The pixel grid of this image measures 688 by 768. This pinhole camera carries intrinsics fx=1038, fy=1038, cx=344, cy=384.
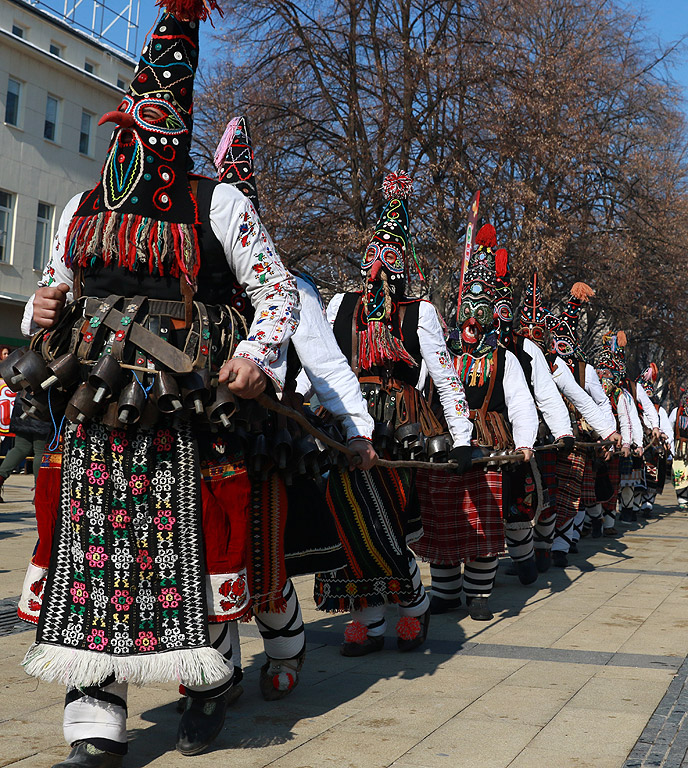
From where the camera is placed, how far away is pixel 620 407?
12516 millimetres

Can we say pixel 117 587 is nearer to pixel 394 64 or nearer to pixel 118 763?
pixel 118 763

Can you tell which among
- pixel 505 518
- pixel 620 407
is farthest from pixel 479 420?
pixel 620 407

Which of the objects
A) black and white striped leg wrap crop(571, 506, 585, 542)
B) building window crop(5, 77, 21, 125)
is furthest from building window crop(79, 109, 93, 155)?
black and white striped leg wrap crop(571, 506, 585, 542)

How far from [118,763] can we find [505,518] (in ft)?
15.9

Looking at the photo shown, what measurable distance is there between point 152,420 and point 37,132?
2400cm

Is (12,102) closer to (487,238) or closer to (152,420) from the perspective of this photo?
(487,238)

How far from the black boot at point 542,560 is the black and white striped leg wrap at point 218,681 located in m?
5.62

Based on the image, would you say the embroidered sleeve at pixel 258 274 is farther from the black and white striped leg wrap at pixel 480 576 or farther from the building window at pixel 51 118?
the building window at pixel 51 118

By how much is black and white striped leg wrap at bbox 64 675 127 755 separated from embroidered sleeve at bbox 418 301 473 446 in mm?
2916

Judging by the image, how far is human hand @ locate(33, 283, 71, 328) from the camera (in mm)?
3453

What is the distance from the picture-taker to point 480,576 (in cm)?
675

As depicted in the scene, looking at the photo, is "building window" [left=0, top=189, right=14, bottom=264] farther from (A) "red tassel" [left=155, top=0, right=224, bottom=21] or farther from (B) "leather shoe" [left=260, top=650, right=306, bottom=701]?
(A) "red tassel" [left=155, top=0, right=224, bottom=21]

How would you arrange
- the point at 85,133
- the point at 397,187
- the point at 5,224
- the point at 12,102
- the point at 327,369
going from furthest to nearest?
the point at 85,133
the point at 12,102
the point at 5,224
the point at 397,187
the point at 327,369

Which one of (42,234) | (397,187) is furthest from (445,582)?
(42,234)
